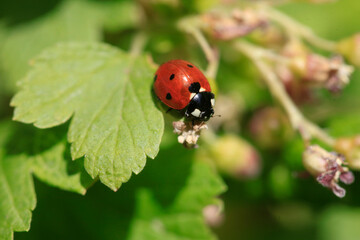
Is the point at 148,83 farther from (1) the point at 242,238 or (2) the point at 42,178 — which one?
(1) the point at 242,238

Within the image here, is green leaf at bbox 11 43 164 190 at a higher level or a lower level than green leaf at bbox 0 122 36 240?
higher

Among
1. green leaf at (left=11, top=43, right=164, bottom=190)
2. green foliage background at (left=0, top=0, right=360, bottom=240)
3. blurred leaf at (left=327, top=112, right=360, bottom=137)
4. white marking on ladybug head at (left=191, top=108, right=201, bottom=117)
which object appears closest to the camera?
green leaf at (left=11, top=43, right=164, bottom=190)

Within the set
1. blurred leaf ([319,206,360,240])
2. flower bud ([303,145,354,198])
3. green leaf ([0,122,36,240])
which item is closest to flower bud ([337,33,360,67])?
flower bud ([303,145,354,198])

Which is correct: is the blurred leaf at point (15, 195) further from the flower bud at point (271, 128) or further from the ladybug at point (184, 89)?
the flower bud at point (271, 128)

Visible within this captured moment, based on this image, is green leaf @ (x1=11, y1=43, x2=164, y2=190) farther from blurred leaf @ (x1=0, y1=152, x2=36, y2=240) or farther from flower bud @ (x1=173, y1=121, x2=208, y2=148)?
blurred leaf @ (x1=0, y1=152, x2=36, y2=240)

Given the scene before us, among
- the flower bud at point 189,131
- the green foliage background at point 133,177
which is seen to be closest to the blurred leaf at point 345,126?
the green foliage background at point 133,177

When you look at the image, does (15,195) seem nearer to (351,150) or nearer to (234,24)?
(234,24)
